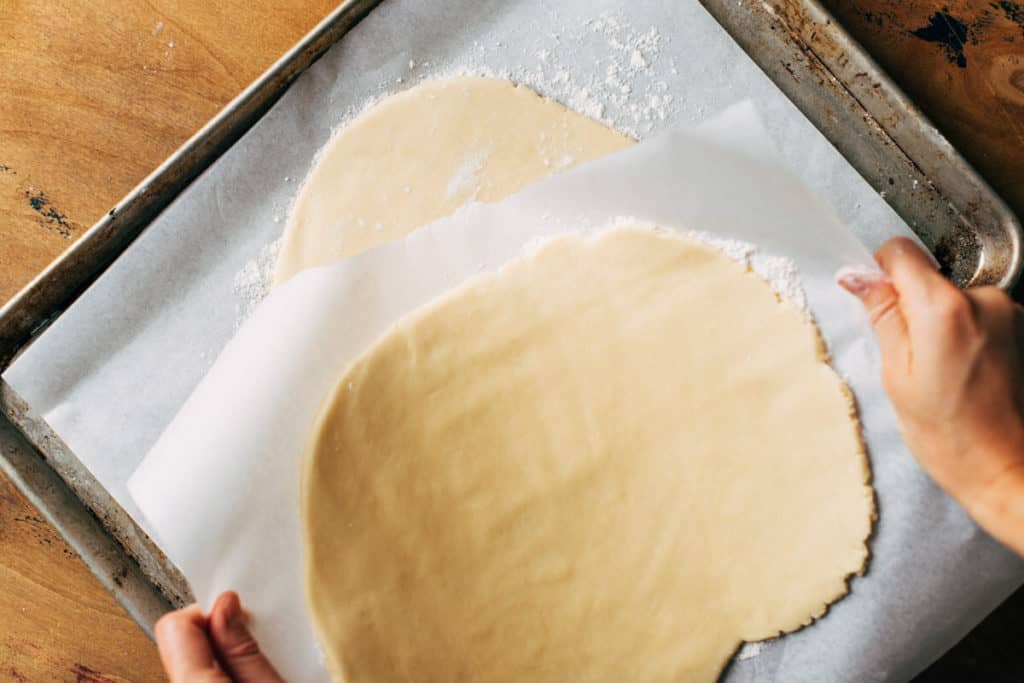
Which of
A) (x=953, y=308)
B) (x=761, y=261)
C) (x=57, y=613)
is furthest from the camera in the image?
(x=57, y=613)

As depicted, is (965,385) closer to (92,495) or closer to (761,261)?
(761,261)

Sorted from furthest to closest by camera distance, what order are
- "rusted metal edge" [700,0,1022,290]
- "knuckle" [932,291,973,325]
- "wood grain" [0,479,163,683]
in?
1. "wood grain" [0,479,163,683]
2. "rusted metal edge" [700,0,1022,290]
3. "knuckle" [932,291,973,325]

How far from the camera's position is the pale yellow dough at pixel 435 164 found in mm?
844

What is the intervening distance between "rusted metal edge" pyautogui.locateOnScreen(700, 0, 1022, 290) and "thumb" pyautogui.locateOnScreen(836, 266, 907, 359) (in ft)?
0.41

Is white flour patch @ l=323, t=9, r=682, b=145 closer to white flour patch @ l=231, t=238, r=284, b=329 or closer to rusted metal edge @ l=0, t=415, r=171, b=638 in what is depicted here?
white flour patch @ l=231, t=238, r=284, b=329

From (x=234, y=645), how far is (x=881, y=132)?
3.05 ft

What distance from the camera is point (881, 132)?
81 cm

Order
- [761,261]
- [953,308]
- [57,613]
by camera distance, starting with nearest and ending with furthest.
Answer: [953,308] → [761,261] → [57,613]

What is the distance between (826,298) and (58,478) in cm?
94

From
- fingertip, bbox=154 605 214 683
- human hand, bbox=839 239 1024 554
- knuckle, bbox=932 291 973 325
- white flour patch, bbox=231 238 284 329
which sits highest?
white flour patch, bbox=231 238 284 329

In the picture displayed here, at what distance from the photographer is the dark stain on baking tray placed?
828 millimetres

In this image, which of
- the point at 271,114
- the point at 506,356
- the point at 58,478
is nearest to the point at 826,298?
the point at 506,356

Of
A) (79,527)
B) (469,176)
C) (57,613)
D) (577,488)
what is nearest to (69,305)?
(79,527)

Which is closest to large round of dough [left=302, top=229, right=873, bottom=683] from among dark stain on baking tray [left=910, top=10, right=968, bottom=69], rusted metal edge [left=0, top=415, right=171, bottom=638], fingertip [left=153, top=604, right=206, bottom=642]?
fingertip [left=153, top=604, right=206, bottom=642]
